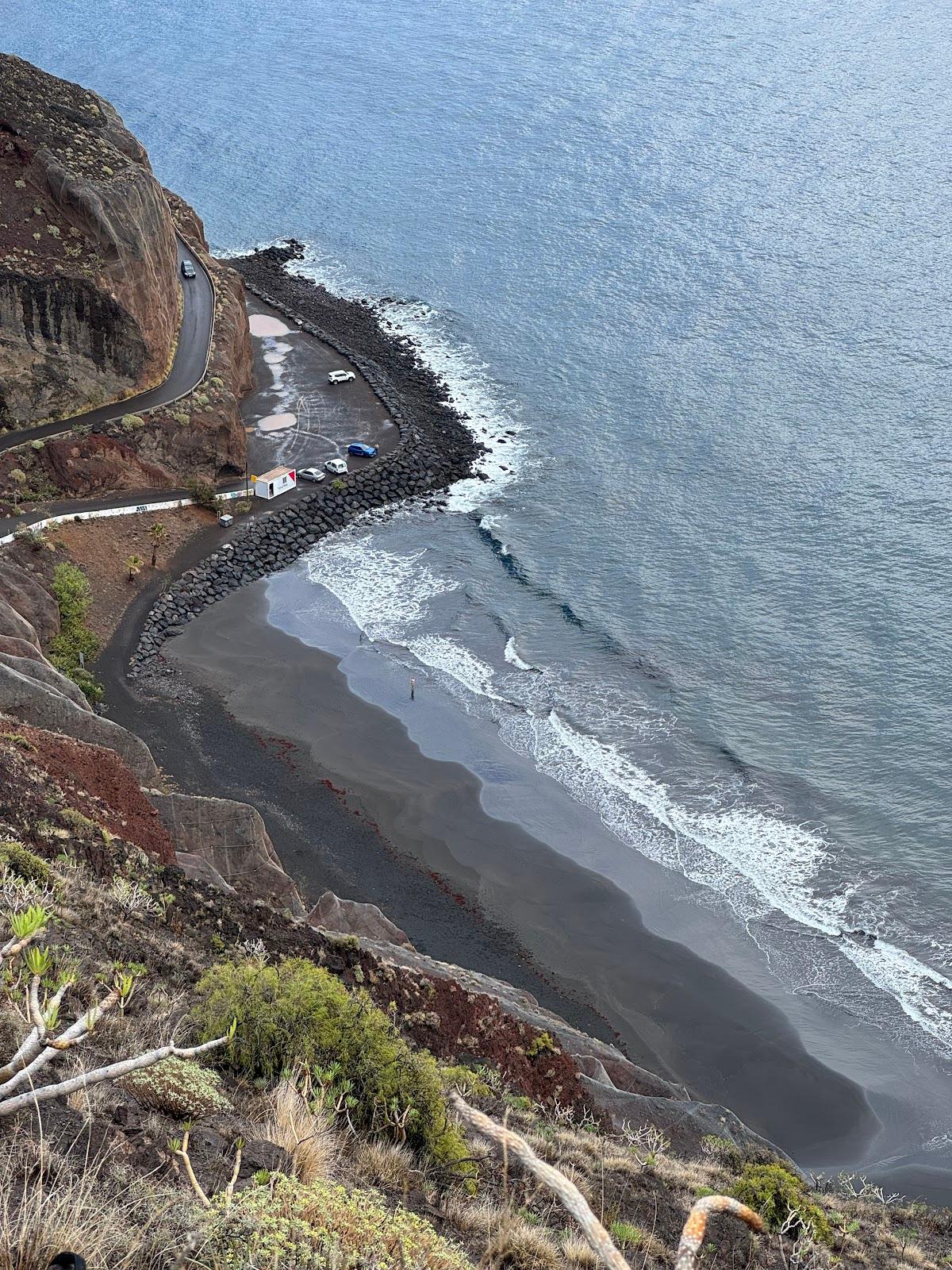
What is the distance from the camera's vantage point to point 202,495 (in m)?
57.8

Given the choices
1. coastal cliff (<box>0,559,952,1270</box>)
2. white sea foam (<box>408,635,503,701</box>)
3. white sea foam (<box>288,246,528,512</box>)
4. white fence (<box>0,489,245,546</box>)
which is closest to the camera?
coastal cliff (<box>0,559,952,1270</box>)

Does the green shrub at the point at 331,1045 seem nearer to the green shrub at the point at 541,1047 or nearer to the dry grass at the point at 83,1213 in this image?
the dry grass at the point at 83,1213

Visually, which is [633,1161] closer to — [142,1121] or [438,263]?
[142,1121]

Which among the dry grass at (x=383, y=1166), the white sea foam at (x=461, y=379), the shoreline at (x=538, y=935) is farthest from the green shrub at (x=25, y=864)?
the white sea foam at (x=461, y=379)

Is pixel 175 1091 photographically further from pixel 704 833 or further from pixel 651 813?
pixel 651 813

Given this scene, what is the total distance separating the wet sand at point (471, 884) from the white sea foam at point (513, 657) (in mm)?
7330

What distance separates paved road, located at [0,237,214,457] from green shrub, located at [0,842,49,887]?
36.2 m

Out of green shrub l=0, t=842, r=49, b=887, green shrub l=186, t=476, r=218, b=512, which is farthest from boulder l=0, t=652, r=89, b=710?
green shrub l=186, t=476, r=218, b=512

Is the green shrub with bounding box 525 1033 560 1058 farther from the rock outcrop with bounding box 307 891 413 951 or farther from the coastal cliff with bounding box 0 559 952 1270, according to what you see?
the rock outcrop with bounding box 307 891 413 951

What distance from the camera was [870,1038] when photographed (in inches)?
1303

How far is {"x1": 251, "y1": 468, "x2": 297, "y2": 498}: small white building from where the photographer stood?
60.3m

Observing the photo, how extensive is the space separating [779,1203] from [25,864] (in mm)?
14554

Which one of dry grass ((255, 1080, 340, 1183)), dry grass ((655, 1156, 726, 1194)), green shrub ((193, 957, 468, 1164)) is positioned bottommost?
dry grass ((655, 1156, 726, 1194))

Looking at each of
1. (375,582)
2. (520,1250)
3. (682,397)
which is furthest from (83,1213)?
(682,397)
